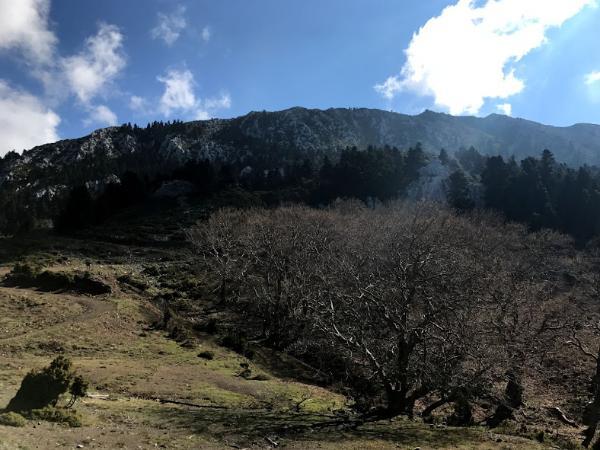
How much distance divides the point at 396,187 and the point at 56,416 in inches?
4514

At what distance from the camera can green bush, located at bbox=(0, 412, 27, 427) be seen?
15070 mm

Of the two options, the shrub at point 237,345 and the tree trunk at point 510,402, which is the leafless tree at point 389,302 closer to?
the tree trunk at point 510,402

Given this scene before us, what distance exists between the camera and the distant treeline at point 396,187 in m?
104

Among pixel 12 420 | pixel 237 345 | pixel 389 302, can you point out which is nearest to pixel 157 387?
pixel 12 420

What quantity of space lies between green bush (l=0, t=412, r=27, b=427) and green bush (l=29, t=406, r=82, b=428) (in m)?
0.95

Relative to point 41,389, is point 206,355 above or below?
below

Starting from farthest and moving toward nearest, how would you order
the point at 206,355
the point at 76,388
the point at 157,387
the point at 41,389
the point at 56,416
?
the point at 206,355
the point at 157,387
the point at 76,388
the point at 41,389
the point at 56,416

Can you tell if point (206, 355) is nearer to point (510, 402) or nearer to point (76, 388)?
point (76, 388)

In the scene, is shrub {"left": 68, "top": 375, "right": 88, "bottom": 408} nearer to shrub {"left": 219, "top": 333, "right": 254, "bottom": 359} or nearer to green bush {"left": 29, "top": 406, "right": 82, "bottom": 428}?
green bush {"left": 29, "top": 406, "right": 82, "bottom": 428}

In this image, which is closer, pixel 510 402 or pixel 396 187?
pixel 510 402

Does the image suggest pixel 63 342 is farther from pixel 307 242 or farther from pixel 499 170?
pixel 499 170

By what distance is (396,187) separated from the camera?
125 metres

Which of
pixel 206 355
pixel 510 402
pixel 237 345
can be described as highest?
pixel 206 355

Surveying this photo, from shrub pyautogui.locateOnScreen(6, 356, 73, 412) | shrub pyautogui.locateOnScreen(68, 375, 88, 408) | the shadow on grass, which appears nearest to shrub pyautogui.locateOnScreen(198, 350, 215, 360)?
the shadow on grass
